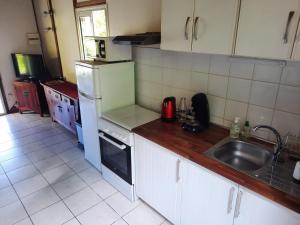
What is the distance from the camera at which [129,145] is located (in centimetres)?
207

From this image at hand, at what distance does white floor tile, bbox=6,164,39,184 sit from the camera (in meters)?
2.69

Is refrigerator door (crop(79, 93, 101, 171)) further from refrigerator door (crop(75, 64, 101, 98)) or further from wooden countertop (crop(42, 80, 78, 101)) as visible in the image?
wooden countertop (crop(42, 80, 78, 101))

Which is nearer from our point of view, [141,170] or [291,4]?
[291,4]

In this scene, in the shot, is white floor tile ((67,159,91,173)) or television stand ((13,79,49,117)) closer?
white floor tile ((67,159,91,173))

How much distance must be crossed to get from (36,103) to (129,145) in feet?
11.0

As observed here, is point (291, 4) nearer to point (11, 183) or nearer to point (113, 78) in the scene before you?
point (113, 78)

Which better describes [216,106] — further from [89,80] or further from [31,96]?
[31,96]

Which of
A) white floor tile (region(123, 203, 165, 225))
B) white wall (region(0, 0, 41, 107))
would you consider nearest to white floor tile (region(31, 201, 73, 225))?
white floor tile (region(123, 203, 165, 225))

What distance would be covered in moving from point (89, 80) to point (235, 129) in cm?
157

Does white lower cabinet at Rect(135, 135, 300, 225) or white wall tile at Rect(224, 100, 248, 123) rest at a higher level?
white wall tile at Rect(224, 100, 248, 123)

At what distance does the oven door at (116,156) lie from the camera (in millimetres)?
2158

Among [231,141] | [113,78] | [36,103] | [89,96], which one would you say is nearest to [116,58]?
[113,78]

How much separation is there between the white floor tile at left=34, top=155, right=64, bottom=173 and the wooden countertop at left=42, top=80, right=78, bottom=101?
91 centimetres

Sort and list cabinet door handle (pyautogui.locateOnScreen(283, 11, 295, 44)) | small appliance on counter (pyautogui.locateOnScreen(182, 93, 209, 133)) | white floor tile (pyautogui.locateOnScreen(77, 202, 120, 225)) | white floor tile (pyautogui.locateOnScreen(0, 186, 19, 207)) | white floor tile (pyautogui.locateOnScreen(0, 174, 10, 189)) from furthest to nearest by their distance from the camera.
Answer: white floor tile (pyautogui.locateOnScreen(0, 174, 10, 189))
white floor tile (pyautogui.locateOnScreen(0, 186, 19, 207))
white floor tile (pyautogui.locateOnScreen(77, 202, 120, 225))
small appliance on counter (pyautogui.locateOnScreen(182, 93, 209, 133))
cabinet door handle (pyautogui.locateOnScreen(283, 11, 295, 44))
